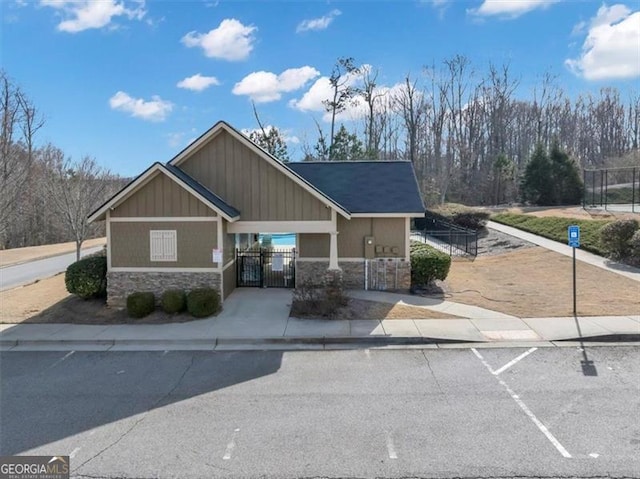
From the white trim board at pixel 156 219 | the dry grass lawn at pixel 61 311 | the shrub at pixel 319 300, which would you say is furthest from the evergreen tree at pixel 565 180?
the dry grass lawn at pixel 61 311

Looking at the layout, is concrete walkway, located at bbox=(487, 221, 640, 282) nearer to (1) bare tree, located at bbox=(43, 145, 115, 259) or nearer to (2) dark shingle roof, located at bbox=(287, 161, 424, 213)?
(2) dark shingle roof, located at bbox=(287, 161, 424, 213)

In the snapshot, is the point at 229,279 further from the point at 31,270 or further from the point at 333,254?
the point at 31,270

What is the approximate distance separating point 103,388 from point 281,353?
340cm

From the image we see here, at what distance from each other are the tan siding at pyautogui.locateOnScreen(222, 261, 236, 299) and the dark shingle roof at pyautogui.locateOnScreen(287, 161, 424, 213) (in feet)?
14.8

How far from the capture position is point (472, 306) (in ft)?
42.1

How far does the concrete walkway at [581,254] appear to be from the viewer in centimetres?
1666

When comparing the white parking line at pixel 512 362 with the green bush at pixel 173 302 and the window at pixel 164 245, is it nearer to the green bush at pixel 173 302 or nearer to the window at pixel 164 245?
the green bush at pixel 173 302

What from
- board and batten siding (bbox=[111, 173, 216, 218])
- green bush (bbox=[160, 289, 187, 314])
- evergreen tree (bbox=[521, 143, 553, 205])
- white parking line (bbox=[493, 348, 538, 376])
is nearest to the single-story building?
board and batten siding (bbox=[111, 173, 216, 218])

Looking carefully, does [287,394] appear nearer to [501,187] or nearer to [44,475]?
[44,475]

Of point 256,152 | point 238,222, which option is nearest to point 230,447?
point 238,222

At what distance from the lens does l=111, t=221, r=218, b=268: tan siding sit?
12891mm

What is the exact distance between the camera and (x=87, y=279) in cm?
1325

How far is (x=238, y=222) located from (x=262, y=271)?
2.84 metres

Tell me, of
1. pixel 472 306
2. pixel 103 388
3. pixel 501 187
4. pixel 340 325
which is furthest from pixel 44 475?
pixel 501 187
